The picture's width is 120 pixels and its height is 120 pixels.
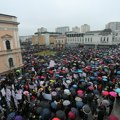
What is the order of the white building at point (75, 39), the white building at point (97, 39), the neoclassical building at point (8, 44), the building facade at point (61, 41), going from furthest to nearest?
1. the building facade at point (61, 41)
2. the white building at point (75, 39)
3. the white building at point (97, 39)
4. the neoclassical building at point (8, 44)

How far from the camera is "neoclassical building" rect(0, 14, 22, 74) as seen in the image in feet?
65.3

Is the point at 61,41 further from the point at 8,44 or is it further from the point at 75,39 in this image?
the point at 8,44

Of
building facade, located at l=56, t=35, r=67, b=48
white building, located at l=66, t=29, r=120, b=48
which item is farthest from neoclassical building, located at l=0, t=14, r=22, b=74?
building facade, located at l=56, t=35, r=67, b=48

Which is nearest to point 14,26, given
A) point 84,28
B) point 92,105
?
point 92,105

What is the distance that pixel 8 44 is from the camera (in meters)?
21.1

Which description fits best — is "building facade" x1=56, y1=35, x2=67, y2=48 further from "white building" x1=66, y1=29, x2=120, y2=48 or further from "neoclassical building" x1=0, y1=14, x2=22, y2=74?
"neoclassical building" x1=0, y1=14, x2=22, y2=74

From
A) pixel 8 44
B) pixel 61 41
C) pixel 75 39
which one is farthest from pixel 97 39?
pixel 8 44

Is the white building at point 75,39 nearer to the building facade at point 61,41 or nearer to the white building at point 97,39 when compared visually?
the white building at point 97,39

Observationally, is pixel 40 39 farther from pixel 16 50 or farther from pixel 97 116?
pixel 97 116

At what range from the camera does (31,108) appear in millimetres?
8797

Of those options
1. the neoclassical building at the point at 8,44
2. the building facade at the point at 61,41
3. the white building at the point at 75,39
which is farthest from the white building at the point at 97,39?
the neoclassical building at the point at 8,44

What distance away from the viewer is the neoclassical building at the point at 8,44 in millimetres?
19906

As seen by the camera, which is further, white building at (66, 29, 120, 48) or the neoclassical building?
white building at (66, 29, 120, 48)

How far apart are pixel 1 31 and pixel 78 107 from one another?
16409 mm
